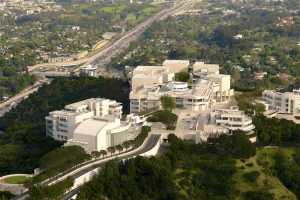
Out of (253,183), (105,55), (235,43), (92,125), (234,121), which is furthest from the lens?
(105,55)

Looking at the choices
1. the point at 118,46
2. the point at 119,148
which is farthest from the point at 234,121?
the point at 118,46

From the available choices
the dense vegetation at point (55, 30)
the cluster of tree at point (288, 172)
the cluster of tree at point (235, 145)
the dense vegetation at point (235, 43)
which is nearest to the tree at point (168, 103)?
the cluster of tree at point (235, 145)

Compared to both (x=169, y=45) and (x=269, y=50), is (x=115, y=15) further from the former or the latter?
(x=269, y=50)

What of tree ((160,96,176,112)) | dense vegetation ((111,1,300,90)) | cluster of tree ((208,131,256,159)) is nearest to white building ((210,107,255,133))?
cluster of tree ((208,131,256,159))

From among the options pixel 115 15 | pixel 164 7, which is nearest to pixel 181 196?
pixel 115 15

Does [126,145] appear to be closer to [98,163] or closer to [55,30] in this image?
[98,163]

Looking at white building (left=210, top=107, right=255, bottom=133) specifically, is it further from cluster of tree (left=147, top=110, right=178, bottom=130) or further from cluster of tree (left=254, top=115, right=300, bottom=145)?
cluster of tree (left=147, top=110, right=178, bottom=130)

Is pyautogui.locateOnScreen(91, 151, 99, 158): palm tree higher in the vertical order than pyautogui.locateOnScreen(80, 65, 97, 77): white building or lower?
lower
